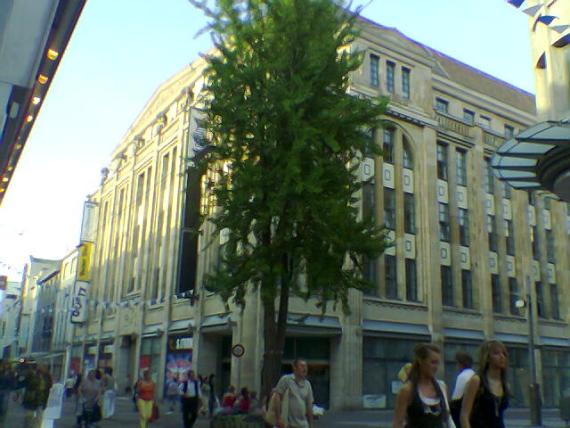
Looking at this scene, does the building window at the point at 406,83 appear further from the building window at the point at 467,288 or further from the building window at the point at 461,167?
the building window at the point at 467,288

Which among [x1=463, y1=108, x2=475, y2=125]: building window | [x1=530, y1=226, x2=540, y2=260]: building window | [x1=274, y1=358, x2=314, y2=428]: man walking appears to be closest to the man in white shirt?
[x1=274, y1=358, x2=314, y2=428]: man walking

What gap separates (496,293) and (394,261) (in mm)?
7756

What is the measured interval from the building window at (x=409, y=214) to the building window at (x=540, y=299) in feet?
33.8

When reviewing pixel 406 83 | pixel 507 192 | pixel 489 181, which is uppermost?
pixel 406 83

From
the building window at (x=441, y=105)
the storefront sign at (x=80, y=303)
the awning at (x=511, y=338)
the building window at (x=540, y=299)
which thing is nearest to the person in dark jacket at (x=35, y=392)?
the awning at (x=511, y=338)

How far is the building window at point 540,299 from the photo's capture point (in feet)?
121

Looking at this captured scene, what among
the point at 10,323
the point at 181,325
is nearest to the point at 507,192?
the point at 181,325

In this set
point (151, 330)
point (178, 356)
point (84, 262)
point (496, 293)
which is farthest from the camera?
point (84, 262)

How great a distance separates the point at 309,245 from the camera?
14625mm

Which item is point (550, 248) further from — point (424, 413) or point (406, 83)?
point (424, 413)

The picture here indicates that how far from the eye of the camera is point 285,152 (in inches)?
569

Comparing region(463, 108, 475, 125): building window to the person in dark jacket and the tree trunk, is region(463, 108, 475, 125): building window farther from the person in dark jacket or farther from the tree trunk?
the person in dark jacket

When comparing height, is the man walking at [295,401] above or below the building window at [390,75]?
below

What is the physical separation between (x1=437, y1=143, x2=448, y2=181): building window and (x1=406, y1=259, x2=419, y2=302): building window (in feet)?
18.0
